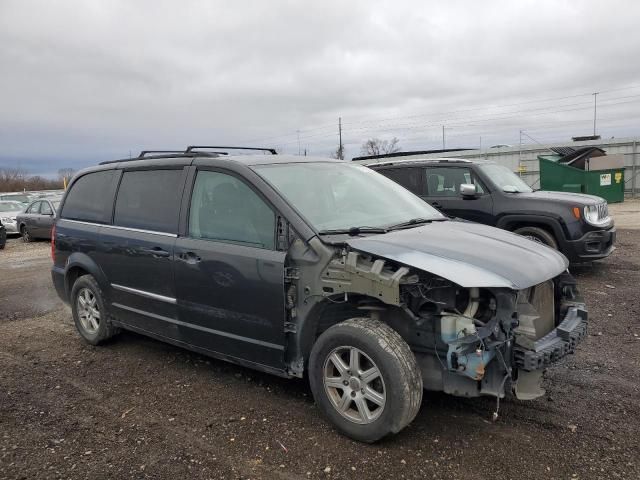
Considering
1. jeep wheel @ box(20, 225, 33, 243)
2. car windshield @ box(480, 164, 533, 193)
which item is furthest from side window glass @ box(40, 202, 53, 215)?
car windshield @ box(480, 164, 533, 193)

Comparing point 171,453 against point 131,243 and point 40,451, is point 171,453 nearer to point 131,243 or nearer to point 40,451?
point 40,451

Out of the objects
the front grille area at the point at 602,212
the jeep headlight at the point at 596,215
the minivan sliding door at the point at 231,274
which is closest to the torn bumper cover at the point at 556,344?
the minivan sliding door at the point at 231,274

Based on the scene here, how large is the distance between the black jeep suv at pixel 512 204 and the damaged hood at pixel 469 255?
3696mm

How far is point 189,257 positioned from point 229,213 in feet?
1.53

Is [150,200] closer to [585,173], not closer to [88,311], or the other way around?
[88,311]

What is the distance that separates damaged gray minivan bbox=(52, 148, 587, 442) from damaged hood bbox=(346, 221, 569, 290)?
0.01 meters

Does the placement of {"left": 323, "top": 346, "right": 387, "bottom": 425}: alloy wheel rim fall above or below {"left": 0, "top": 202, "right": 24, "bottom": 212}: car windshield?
below

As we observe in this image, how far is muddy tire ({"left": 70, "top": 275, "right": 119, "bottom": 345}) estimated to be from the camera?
504 centimetres

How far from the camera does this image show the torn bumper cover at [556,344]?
2939mm

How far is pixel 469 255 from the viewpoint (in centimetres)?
319

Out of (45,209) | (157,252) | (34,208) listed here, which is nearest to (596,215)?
(157,252)

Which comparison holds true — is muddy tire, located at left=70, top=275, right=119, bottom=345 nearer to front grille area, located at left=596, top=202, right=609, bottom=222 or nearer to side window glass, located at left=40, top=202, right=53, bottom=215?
front grille area, located at left=596, top=202, right=609, bottom=222

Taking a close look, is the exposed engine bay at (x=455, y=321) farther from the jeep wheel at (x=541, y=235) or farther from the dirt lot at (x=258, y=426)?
the jeep wheel at (x=541, y=235)

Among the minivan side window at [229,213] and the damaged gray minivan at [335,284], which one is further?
the minivan side window at [229,213]
